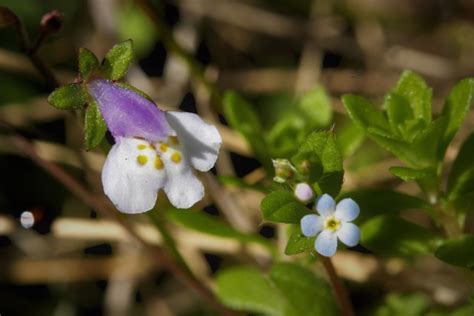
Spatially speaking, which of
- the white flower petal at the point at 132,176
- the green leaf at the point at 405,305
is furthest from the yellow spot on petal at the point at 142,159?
the green leaf at the point at 405,305

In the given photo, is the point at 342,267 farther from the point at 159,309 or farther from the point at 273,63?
the point at 273,63

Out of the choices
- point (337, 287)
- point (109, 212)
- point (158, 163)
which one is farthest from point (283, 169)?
point (109, 212)

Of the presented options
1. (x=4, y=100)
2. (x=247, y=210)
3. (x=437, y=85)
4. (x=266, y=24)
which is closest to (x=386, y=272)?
(x=247, y=210)

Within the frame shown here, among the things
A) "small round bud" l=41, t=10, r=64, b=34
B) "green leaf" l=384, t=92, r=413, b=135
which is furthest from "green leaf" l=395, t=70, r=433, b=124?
"small round bud" l=41, t=10, r=64, b=34

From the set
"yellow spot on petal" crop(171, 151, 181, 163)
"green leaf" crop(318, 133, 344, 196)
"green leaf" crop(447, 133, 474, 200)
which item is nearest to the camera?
"green leaf" crop(318, 133, 344, 196)

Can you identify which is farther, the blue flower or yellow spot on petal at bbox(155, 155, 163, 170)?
yellow spot on petal at bbox(155, 155, 163, 170)

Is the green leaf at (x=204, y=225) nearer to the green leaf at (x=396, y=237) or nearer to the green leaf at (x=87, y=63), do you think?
the green leaf at (x=396, y=237)

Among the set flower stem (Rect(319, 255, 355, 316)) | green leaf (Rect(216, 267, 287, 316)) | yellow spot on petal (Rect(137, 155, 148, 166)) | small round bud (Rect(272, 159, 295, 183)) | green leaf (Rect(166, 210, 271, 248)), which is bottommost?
green leaf (Rect(216, 267, 287, 316))

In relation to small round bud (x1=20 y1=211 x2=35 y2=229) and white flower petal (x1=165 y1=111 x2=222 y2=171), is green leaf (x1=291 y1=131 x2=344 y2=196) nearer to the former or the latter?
white flower petal (x1=165 y1=111 x2=222 y2=171)
